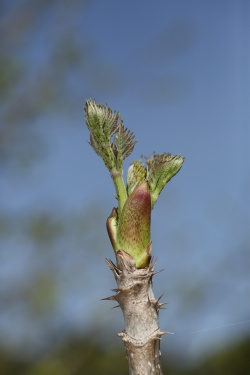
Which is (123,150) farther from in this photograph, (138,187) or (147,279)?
(147,279)

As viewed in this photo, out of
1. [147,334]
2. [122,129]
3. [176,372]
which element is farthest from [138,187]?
[176,372]

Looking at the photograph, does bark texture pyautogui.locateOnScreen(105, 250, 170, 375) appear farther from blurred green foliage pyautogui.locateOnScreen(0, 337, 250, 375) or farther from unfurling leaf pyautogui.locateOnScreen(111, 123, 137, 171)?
blurred green foliage pyautogui.locateOnScreen(0, 337, 250, 375)

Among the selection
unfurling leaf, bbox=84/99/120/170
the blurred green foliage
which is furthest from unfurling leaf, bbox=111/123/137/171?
the blurred green foliage

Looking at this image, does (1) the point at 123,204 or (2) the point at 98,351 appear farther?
(2) the point at 98,351

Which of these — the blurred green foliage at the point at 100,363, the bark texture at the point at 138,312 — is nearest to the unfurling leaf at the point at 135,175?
the bark texture at the point at 138,312

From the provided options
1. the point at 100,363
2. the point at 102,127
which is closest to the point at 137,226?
the point at 102,127

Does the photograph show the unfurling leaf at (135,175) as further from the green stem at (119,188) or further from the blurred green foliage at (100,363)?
the blurred green foliage at (100,363)

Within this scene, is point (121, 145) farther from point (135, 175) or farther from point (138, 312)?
point (138, 312)

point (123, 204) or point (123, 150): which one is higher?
point (123, 150)
